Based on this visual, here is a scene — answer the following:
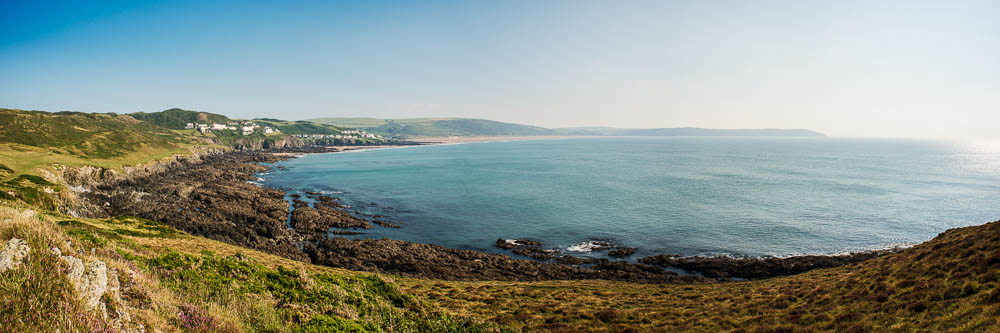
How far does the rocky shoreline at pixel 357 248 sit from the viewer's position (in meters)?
31.2

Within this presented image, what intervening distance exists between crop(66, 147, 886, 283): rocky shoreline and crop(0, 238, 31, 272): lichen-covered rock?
2534 cm

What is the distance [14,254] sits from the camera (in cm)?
529

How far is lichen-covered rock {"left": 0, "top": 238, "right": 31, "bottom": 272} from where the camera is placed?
5.12m

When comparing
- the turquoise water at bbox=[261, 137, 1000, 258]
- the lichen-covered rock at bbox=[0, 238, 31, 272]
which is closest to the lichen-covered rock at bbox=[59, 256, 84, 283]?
the lichen-covered rock at bbox=[0, 238, 31, 272]

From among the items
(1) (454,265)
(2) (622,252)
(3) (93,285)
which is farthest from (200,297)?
(2) (622,252)

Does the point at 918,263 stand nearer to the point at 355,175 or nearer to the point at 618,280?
the point at 618,280

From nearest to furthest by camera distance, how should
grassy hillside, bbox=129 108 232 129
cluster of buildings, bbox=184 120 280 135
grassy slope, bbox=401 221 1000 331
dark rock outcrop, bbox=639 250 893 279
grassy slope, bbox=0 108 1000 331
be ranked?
grassy slope, bbox=0 108 1000 331, grassy slope, bbox=401 221 1000 331, dark rock outcrop, bbox=639 250 893 279, cluster of buildings, bbox=184 120 280 135, grassy hillside, bbox=129 108 232 129

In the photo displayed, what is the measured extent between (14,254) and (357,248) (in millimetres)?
30397

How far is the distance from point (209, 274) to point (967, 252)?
32.9 m

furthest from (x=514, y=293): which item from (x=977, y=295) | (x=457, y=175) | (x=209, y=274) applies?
(x=457, y=175)

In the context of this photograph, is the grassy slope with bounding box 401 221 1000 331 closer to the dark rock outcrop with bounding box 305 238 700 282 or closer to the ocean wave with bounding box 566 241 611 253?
the dark rock outcrop with bounding box 305 238 700 282

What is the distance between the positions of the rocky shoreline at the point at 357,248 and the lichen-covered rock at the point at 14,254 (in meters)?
25.3

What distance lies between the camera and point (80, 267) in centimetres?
557

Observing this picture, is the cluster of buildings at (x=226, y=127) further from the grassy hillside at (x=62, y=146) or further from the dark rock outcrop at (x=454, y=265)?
the dark rock outcrop at (x=454, y=265)
